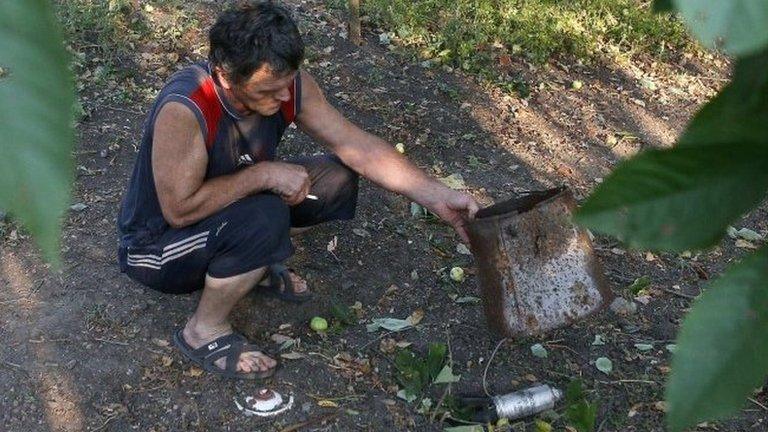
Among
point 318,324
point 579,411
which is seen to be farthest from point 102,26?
point 579,411

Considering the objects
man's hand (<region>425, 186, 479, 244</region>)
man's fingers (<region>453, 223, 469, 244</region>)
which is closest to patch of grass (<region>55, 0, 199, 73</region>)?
man's hand (<region>425, 186, 479, 244</region>)

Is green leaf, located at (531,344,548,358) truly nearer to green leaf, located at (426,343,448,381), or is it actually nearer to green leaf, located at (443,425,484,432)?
green leaf, located at (426,343,448,381)

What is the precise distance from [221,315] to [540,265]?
1076mm

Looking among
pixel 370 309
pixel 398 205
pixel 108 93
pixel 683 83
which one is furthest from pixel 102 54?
pixel 683 83

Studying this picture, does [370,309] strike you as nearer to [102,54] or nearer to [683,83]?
[102,54]

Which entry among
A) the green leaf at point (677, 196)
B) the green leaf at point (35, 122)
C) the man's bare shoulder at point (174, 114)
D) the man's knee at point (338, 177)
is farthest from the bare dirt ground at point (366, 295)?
the green leaf at point (35, 122)

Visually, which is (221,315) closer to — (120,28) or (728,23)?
(120,28)

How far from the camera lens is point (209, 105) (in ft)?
9.97

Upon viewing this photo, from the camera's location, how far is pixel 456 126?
15.9ft

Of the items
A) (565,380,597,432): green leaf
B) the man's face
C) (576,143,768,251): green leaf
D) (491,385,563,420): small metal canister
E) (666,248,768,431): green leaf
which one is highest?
(576,143,768,251): green leaf

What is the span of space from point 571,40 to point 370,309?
8.23ft

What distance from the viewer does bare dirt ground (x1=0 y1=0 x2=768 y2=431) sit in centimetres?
323

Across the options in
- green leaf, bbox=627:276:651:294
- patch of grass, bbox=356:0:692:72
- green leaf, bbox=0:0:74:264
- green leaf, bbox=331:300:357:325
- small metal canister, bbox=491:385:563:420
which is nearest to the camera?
green leaf, bbox=0:0:74:264

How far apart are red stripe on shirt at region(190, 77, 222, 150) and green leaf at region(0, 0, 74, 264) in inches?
104
